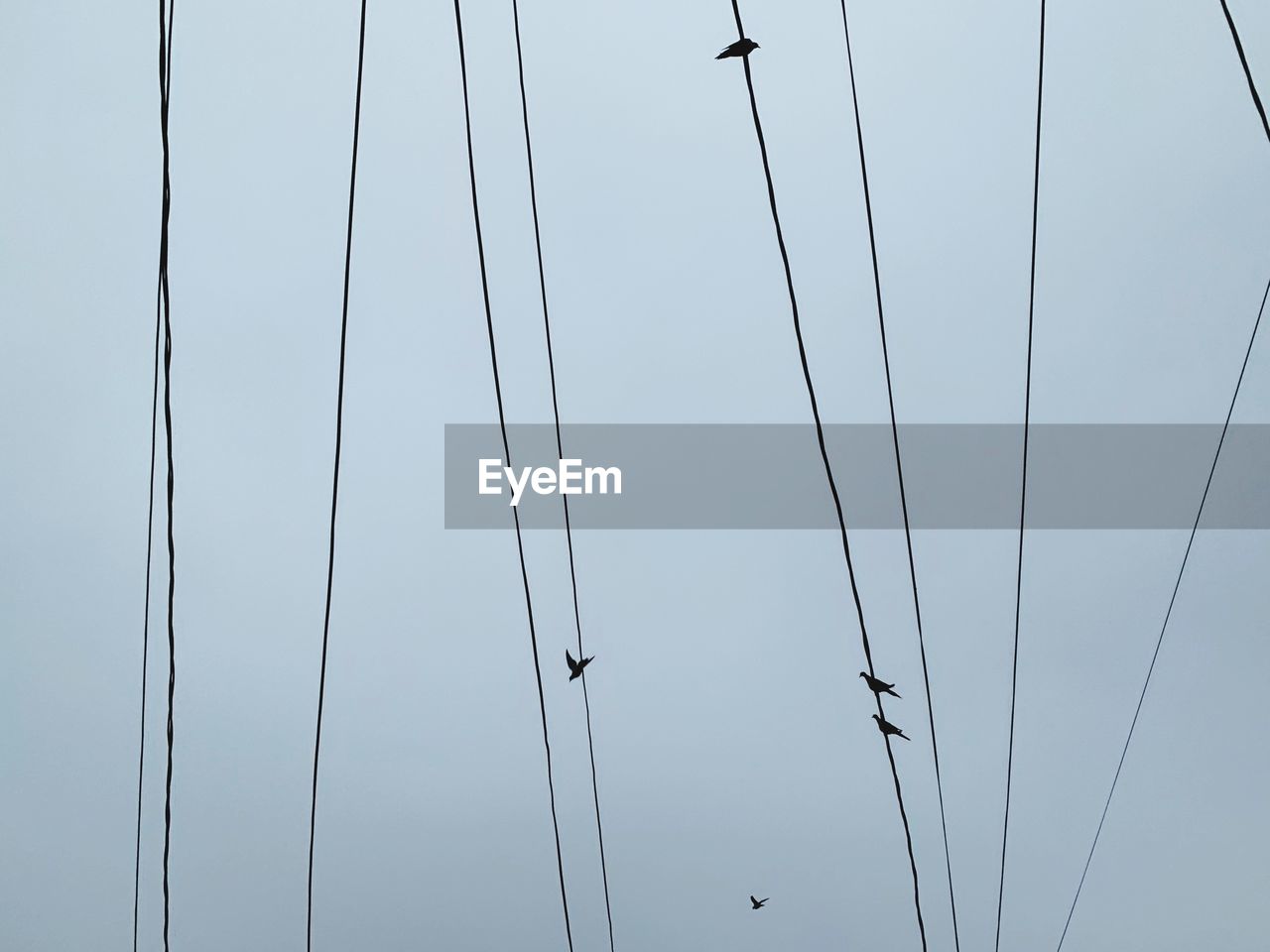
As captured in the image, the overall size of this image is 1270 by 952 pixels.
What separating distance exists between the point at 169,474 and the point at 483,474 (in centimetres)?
3378

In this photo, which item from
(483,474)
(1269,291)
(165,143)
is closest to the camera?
(165,143)

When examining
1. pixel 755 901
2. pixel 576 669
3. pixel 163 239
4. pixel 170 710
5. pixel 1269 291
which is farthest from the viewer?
pixel 755 901

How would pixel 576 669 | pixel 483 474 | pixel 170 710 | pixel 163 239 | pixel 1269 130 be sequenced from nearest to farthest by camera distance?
pixel 1269 130, pixel 163 239, pixel 170 710, pixel 576 669, pixel 483 474

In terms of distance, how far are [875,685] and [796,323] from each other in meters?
2.30

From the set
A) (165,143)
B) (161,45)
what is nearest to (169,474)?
(165,143)

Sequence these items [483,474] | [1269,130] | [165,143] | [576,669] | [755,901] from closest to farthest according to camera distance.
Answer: [1269,130] < [165,143] < [576,669] < [755,901] < [483,474]

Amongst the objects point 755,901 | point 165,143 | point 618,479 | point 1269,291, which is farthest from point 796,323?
point 618,479

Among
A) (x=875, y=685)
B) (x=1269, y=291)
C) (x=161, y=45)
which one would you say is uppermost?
(x=161, y=45)

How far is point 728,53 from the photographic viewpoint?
4520 mm

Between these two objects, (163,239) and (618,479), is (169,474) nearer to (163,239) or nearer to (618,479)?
(163,239)

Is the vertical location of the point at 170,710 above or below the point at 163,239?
below

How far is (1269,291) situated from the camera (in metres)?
8.43

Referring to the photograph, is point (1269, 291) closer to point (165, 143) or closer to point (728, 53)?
point (728, 53)

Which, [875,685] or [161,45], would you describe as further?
[875,685]
